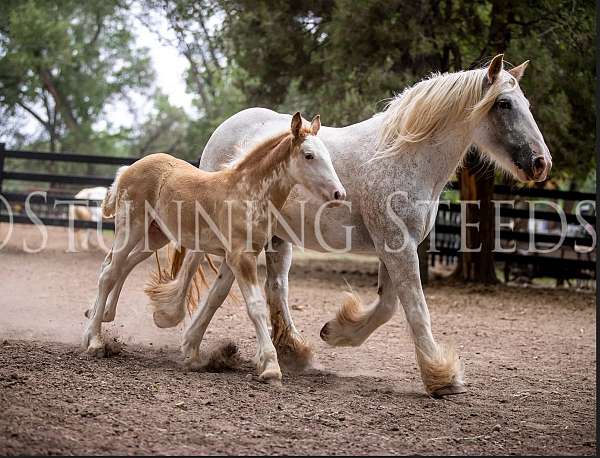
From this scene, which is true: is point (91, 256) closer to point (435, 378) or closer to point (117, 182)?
point (117, 182)

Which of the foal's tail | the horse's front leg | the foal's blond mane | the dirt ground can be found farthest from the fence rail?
the foal's blond mane

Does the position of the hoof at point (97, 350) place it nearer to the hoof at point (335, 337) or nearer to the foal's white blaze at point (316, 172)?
the hoof at point (335, 337)

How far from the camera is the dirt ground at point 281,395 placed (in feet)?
11.1

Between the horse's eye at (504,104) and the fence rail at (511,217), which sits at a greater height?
the horse's eye at (504,104)

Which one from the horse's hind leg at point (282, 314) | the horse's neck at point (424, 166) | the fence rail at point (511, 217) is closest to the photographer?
the horse's neck at point (424, 166)

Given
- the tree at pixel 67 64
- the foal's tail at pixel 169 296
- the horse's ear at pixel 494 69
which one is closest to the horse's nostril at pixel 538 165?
the horse's ear at pixel 494 69

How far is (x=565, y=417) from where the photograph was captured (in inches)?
169

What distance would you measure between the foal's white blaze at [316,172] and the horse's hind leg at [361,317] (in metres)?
0.95

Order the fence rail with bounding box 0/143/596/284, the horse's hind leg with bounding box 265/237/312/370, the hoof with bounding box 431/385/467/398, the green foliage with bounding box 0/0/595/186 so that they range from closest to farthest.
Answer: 1. the hoof with bounding box 431/385/467/398
2. the horse's hind leg with bounding box 265/237/312/370
3. the green foliage with bounding box 0/0/595/186
4. the fence rail with bounding box 0/143/596/284

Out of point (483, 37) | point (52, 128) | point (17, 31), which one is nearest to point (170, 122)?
point (52, 128)

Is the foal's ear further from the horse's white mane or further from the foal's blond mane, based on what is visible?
the horse's white mane

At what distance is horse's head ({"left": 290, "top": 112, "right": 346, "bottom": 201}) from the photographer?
438 centimetres

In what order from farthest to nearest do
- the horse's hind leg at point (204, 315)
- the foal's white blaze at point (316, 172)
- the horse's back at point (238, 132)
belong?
the horse's back at point (238, 132)
the horse's hind leg at point (204, 315)
the foal's white blaze at point (316, 172)

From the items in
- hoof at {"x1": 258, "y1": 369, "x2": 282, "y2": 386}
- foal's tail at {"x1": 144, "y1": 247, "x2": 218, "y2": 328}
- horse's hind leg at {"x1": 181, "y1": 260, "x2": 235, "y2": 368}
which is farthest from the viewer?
foal's tail at {"x1": 144, "y1": 247, "x2": 218, "y2": 328}
